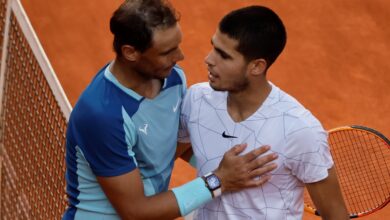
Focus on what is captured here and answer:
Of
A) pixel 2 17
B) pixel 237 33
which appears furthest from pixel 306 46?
pixel 237 33

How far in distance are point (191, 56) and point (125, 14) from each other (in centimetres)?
499

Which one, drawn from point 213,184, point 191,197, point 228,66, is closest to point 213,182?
point 213,184

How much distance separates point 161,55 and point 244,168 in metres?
0.57

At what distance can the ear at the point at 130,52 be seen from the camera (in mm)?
3425

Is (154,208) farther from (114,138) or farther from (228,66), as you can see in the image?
(228,66)

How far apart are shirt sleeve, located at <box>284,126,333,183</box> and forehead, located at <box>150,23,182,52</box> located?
23.8 inches

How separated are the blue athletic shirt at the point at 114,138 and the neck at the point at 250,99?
0.29 m

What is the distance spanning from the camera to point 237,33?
3482 millimetres

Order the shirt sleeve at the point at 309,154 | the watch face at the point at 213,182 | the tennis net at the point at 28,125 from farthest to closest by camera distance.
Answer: the tennis net at the point at 28,125
the watch face at the point at 213,182
the shirt sleeve at the point at 309,154

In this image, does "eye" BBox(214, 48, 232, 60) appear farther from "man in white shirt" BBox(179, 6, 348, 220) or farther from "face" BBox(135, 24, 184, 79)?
"face" BBox(135, 24, 184, 79)

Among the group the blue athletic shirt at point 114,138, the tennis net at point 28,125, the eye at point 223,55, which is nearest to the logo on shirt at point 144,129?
the blue athletic shirt at point 114,138

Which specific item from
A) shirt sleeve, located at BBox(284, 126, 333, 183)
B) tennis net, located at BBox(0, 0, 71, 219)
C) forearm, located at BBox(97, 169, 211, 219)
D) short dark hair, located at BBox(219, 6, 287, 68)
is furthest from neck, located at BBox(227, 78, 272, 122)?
tennis net, located at BBox(0, 0, 71, 219)

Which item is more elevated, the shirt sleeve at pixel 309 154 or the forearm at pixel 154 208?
the shirt sleeve at pixel 309 154

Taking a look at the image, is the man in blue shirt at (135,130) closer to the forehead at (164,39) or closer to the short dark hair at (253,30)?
the forehead at (164,39)
